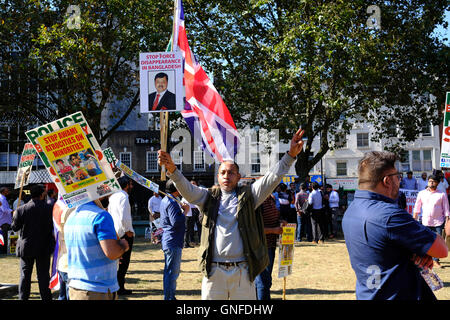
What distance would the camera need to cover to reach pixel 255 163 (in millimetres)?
46531

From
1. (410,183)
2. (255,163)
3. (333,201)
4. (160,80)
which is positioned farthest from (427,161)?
(160,80)

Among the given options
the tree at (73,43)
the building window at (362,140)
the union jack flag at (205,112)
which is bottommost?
the union jack flag at (205,112)

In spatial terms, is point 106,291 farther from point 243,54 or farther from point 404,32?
point 404,32

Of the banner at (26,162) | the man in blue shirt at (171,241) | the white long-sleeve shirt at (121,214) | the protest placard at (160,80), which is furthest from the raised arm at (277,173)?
→ the banner at (26,162)

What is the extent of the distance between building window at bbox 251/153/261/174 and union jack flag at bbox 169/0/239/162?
131 feet

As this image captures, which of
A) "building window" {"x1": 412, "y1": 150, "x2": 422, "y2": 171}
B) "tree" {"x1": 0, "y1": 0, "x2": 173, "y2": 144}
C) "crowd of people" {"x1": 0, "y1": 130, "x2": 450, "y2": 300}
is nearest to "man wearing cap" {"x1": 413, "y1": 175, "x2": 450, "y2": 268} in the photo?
"crowd of people" {"x1": 0, "y1": 130, "x2": 450, "y2": 300}

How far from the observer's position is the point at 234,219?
4.36m

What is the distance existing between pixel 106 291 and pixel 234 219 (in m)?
1.31

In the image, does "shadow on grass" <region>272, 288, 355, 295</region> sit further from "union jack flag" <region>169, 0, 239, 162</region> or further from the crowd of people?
"union jack flag" <region>169, 0, 239, 162</region>

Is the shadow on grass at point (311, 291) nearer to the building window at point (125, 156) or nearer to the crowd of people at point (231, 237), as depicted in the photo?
the crowd of people at point (231, 237)

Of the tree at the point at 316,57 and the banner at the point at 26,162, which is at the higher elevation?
the tree at the point at 316,57

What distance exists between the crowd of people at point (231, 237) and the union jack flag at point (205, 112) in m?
1.27

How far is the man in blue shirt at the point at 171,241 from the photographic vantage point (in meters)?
6.79

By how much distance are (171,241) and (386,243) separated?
14.6 ft
